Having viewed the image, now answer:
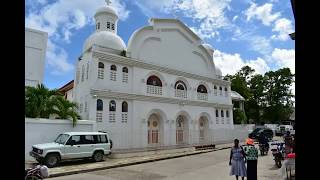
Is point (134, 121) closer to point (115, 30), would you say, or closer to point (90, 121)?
point (90, 121)

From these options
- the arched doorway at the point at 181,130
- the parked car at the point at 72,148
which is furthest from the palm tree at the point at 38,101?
the arched doorway at the point at 181,130

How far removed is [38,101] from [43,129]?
1658 mm

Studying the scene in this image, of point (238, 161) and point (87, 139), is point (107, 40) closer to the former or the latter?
→ point (87, 139)

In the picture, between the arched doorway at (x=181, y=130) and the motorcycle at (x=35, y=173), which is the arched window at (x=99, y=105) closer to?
the arched doorway at (x=181, y=130)

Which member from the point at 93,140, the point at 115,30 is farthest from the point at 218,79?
the point at 93,140

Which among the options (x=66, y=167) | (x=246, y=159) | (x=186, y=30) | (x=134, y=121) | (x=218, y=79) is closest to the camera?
(x=246, y=159)

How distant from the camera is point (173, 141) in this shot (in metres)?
27.9

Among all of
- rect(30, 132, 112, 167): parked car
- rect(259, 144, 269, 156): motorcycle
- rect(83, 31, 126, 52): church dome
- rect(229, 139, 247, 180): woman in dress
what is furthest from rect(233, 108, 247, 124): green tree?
rect(229, 139, 247, 180): woman in dress

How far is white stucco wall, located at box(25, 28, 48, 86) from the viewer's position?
21.6m

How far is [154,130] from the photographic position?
2717 centimetres

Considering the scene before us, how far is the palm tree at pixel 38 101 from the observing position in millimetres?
18203

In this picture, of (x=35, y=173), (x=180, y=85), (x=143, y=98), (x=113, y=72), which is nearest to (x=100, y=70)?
(x=113, y=72)

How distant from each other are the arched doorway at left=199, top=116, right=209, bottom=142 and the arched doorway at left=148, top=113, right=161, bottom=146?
6.05 meters

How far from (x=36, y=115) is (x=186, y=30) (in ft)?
57.2
